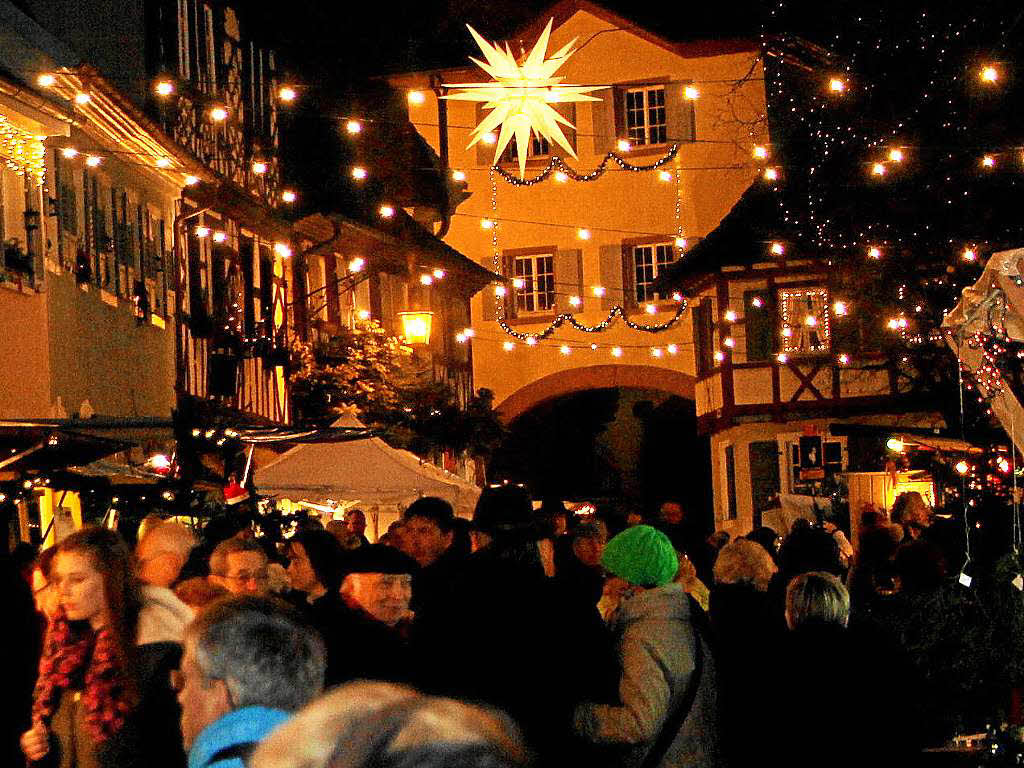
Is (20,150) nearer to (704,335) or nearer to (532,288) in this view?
(704,335)

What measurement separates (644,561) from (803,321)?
2689 centimetres

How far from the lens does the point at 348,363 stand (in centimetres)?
2656

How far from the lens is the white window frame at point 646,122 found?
36469mm

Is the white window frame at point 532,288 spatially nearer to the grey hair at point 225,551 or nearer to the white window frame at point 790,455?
the white window frame at point 790,455

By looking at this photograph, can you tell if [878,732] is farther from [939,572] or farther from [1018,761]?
[939,572]

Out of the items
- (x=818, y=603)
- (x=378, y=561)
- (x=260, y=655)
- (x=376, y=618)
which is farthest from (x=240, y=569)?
(x=260, y=655)

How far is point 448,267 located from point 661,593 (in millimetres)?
27924

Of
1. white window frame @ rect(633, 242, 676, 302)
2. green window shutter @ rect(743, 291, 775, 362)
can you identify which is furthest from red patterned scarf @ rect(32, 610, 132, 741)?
white window frame @ rect(633, 242, 676, 302)

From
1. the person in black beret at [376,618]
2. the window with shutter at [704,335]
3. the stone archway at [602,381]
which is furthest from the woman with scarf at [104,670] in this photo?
the stone archway at [602,381]

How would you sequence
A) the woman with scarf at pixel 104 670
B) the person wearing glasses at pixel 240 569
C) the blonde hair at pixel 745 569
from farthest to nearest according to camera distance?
the blonde hair at pixel 745 569
the person wearing glasses at pixel 240 569
the woman with scarf at pixel 104 670

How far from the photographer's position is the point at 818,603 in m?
6.82

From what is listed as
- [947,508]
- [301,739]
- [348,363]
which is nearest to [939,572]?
[301,739]

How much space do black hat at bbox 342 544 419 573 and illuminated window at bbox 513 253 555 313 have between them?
102 feet

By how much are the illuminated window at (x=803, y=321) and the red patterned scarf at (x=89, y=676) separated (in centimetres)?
2792
